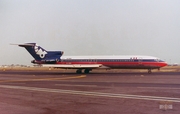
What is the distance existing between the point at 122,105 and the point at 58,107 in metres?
2.63

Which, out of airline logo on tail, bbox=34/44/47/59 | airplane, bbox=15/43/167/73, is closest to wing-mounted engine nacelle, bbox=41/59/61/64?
airplane, bbox=15/43/167/73

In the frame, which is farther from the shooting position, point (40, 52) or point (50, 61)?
point (40, 52)

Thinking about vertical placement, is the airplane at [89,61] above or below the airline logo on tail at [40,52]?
below

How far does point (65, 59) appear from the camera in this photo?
160ft

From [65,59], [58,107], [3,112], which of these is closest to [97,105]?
[58,107]

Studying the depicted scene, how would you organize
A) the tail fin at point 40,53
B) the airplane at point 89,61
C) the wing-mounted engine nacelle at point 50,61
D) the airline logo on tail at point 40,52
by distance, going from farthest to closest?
1. the airline logo on tail at point 40,52
2. the tail fin at point 40,53
3. the wing-mounted engine nacelle at point 50,61
4. the airplane at point 89,61

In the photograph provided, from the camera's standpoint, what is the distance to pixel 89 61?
4759 centimetres

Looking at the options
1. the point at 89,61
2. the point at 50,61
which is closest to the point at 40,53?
the point at 50,61

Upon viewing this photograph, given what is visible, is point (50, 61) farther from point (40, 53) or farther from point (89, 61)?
point (89, 61)

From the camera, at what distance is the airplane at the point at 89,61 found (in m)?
44.5

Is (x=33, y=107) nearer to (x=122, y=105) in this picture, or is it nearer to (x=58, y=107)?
(x=58, y=107)

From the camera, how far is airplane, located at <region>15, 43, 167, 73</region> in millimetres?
44531

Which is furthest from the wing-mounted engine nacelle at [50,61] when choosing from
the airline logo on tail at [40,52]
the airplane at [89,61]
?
the airline logo on tail at [40,52]

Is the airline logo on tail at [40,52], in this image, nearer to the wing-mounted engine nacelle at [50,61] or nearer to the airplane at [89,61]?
the airplane at [89,61]
